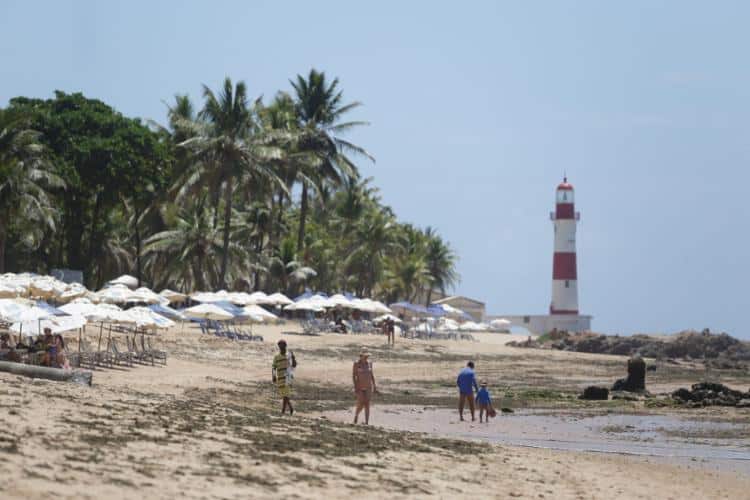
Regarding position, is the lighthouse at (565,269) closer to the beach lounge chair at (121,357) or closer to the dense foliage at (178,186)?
the dense foliage at (178,186)

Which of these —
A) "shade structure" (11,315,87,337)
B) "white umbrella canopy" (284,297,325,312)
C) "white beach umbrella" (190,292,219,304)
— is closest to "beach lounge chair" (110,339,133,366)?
"shade structure" (11,315,87,337)

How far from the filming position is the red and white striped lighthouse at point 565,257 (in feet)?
273

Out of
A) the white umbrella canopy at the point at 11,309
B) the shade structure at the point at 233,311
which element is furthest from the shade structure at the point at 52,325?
the shade structure at the point at 233,311

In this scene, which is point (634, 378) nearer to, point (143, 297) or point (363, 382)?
point (363, 382)

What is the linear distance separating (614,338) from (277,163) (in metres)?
25.3

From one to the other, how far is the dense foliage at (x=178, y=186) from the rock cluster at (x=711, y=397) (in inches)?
1059

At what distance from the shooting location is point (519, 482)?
13.3m

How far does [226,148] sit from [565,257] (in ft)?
126

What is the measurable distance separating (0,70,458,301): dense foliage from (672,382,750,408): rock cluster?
88.3 feet

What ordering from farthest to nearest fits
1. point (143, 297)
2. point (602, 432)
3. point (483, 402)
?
point (143, 297) < point (483, 402) < point (602, 432)

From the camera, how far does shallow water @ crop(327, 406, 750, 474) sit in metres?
18.1

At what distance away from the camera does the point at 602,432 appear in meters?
21.2

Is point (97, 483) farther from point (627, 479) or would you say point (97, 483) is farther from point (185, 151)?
point (185, 151)

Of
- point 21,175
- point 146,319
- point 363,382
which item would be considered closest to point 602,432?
point 363,382
